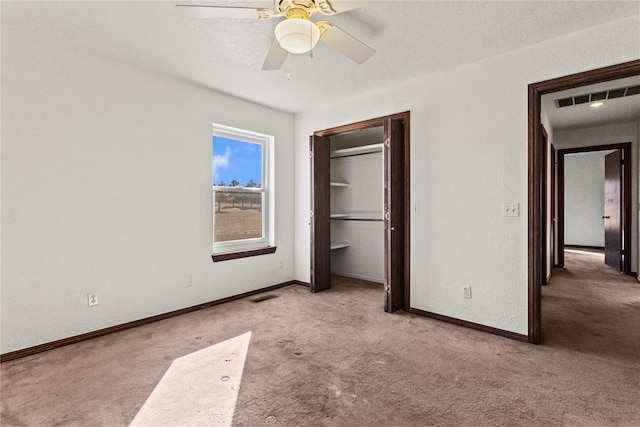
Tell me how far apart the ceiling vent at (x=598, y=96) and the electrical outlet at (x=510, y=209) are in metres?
2.43

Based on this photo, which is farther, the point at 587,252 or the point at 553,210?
the point at 587,252

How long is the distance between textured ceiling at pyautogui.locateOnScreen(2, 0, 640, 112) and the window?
3.21 ft

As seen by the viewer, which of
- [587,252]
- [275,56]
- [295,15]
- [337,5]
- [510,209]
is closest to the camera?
[337,5]

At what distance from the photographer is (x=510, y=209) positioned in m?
2.82

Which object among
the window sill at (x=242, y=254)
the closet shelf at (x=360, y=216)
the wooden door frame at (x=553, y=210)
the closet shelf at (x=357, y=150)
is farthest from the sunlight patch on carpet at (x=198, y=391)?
the wooden door frame at (x=553, y=210)

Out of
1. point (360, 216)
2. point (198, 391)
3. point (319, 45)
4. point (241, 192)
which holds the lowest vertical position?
point (198, 391)

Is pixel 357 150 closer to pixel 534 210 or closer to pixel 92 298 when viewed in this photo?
pixel 534 210

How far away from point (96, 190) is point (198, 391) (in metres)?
2.00

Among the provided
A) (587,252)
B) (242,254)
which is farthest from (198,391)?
(587,252)

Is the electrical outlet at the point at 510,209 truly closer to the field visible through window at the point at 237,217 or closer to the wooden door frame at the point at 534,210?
the wooden door frame at the point at 534,210

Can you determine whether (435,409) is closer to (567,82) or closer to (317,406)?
(317,406)

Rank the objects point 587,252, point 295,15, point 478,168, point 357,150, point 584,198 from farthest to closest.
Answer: point 584,198 < point 587,252 < point 357,150 < point 478,168 < point 295,15

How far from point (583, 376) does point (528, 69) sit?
93.5 inches

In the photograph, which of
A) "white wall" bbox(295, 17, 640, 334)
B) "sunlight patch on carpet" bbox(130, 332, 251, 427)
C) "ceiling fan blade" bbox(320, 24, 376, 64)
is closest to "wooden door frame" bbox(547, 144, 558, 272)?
"white wall" bbox(295, 17, 640, 334)
